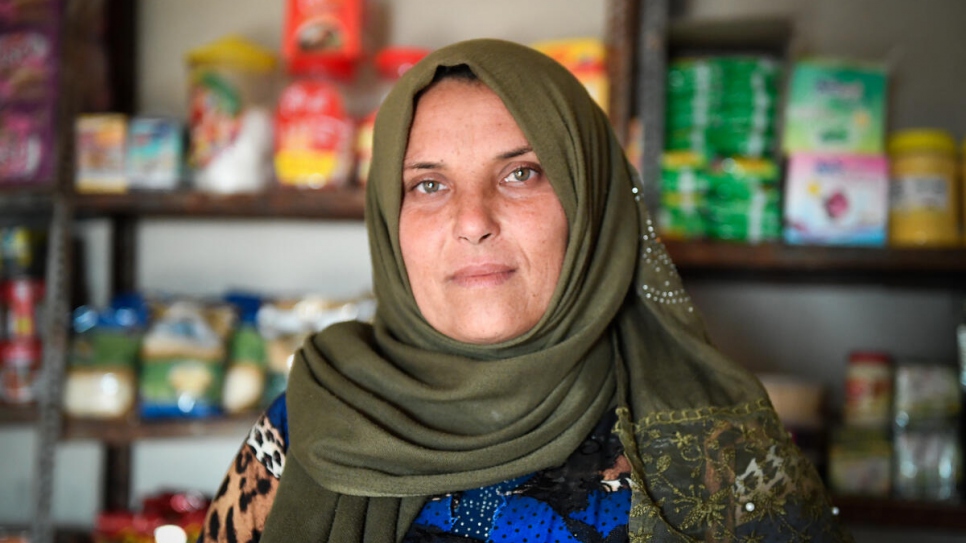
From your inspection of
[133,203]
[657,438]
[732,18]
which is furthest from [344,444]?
[732,18]

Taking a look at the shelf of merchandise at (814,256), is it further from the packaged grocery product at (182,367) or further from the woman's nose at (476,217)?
the packaged grocery product at (182,367)

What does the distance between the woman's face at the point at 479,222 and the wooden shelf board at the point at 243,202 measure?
60 centimetres

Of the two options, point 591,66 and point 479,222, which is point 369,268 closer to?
point 591,66

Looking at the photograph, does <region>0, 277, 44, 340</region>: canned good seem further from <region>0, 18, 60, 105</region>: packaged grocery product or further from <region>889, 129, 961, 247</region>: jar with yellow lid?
<region>889, 129, 961, 247</region>: jar with yellow lid

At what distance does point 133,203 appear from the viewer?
1.69 metres

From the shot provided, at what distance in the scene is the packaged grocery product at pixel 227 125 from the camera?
1.66 metres

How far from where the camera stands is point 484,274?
0.97 metres

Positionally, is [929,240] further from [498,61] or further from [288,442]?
[288,442]

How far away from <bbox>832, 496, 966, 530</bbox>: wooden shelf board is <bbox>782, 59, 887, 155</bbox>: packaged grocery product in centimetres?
67

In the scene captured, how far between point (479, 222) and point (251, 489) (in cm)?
44

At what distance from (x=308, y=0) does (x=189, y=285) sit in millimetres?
767

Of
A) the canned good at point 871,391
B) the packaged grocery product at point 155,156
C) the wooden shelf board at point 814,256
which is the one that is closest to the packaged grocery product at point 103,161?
the packaged grocery product at point 155,156

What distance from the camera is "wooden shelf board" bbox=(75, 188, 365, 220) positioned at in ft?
5.34

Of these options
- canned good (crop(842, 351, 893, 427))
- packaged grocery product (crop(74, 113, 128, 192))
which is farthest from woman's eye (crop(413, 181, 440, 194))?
canned good (crop(842, 351, 893, 427))
